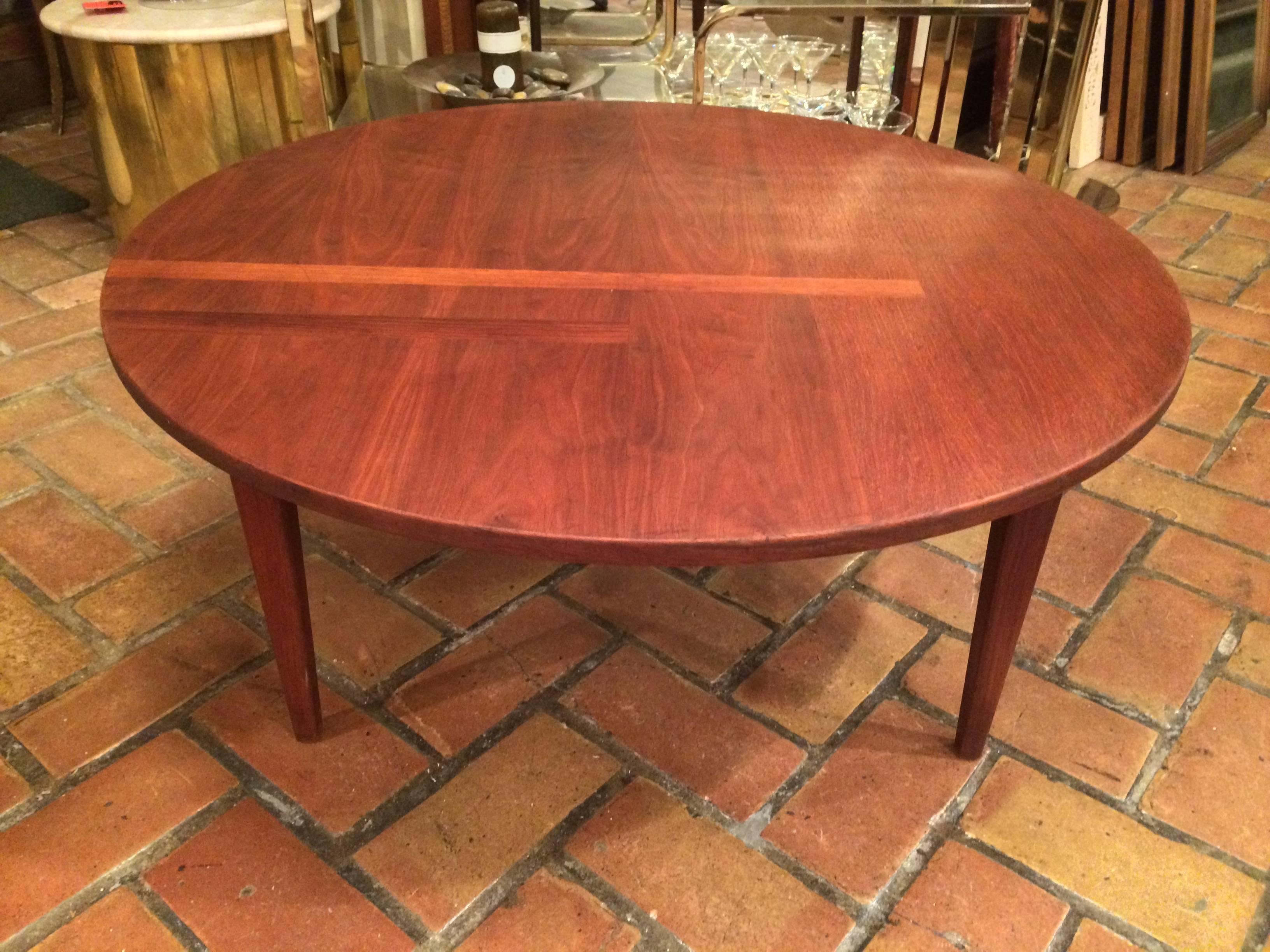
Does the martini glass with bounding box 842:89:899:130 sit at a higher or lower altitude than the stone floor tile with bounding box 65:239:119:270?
higher

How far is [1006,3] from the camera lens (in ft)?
6.12

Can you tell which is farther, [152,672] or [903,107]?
[903,107]

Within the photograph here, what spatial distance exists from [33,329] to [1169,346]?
2.23m

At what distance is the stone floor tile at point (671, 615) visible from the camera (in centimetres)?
150

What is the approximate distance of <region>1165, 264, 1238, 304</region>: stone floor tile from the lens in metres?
2.45

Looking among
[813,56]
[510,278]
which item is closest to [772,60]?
[813,56]

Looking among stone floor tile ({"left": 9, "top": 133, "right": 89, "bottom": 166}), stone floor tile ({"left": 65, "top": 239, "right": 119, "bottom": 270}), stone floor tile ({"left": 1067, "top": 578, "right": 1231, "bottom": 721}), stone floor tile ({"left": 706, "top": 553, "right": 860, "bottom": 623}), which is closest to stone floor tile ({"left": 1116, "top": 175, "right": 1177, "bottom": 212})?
stone floor tile ({"left": 1067, "top": 578, "right": 1231, "bottom": 721})

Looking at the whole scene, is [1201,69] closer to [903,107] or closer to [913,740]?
[903,107]

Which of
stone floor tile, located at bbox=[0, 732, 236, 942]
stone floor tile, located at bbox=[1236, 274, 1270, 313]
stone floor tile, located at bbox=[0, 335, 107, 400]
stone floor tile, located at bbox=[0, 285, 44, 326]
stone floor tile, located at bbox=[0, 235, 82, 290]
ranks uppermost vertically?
stone floor tile, located at bbox=[0, 235, 82, 290]

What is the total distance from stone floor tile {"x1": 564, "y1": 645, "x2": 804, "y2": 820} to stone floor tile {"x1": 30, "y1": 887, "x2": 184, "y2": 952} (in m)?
0.55

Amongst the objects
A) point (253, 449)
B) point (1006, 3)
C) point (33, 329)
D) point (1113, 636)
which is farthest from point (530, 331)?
point (33, 329)

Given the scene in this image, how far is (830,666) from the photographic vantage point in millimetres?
→ 1476

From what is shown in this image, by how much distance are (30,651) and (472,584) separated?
0.63 m

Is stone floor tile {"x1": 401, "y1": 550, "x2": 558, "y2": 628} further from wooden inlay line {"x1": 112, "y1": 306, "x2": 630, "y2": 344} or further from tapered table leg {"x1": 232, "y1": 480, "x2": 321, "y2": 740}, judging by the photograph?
wooden inlay line {"x1": 112, "y1": 306, "x2": 630, "y2": 344}
